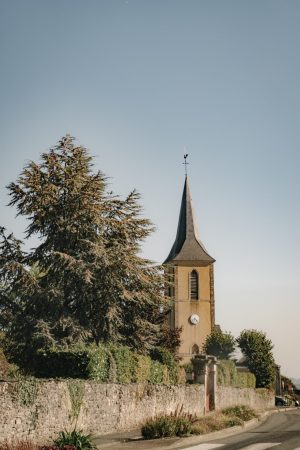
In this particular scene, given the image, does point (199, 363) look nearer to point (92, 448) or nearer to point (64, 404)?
point (64, 404)

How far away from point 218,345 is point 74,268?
29922 mm

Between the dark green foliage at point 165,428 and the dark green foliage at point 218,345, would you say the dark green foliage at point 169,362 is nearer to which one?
the dark green foliage at point 165,428

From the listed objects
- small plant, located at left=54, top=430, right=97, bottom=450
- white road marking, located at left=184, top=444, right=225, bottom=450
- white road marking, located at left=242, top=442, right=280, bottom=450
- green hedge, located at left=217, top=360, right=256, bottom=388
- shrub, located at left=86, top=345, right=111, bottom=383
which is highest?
green hedge, located at left=217, top=360, right=256, bottom=388

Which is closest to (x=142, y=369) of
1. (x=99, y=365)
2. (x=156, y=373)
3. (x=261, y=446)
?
(x=156, y=373)

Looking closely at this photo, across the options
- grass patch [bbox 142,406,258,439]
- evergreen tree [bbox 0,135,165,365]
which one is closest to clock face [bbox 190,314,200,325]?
evergreen tree [bbox 0,135,165,365]

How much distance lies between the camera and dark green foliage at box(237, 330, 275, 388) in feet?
174

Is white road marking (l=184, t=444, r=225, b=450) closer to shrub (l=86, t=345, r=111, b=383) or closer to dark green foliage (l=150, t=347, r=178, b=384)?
shrub (l=86, t=345, r=111, b=383)

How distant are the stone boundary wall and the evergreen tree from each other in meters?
5.72

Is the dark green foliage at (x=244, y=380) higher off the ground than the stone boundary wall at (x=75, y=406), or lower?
higher

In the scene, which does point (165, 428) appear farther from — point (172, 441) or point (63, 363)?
point (63, 363)

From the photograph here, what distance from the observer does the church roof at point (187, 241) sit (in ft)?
179

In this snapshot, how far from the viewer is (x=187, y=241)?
56.1m

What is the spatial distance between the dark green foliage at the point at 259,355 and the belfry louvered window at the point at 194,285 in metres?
6.81

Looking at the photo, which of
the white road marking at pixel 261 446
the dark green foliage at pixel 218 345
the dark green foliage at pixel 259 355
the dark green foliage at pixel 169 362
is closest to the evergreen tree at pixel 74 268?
the dark green foliage at pixel 169 362
